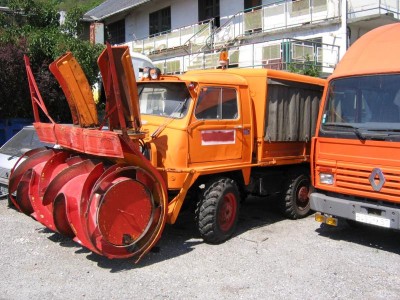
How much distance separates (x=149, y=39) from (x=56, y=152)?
2033cm

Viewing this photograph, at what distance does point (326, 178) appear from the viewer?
6.55 meters

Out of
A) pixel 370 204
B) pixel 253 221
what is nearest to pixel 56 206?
pixel 253 221

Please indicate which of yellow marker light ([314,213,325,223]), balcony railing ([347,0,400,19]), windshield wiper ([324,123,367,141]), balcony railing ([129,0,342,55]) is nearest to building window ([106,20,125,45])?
balcony railing ([129,0,342,55])

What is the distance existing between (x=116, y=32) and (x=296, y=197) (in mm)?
26930

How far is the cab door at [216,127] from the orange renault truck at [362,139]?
4.03 feet

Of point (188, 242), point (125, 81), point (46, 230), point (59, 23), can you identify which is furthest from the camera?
point (59, 23)

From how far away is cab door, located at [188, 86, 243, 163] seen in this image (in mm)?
6148

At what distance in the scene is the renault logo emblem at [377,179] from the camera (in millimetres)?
5816

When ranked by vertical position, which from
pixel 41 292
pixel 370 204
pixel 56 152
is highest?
pixel 56 152


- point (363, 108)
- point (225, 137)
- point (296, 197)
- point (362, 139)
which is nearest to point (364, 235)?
point (296, 197)

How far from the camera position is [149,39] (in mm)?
25891

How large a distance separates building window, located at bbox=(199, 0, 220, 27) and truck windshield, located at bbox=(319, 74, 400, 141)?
54.0 ft

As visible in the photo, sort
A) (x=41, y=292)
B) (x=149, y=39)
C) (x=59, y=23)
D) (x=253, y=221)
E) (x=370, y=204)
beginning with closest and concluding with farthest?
(x=41, y=292), (x=370, y=204), (x=253, y=221), (x=59, y=23), (x=149, y=39)

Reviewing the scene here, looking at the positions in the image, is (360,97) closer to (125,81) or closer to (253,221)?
(253,221)
